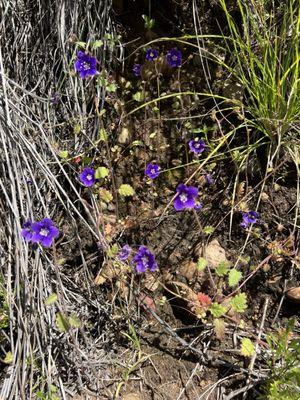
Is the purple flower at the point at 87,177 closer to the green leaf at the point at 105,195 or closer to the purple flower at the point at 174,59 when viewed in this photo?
the green leaf at the point at 105,195

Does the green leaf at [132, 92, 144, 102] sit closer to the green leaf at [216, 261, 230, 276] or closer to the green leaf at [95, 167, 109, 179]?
the green leaf at [95, 167, 109, 179]

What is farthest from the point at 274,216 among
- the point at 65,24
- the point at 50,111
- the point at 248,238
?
the point at 65,24

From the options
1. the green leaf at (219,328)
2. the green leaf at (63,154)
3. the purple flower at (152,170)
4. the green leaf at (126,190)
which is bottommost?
the green leaf at (219,328)

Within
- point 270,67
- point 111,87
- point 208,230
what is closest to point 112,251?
→ point 208,230

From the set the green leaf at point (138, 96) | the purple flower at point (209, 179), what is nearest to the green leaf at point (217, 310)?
the purple flower at point (209, 179)

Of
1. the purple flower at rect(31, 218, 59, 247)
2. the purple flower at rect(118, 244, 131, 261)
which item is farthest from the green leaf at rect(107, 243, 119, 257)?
the purple flower at rect(31, 218, 59, 247)
